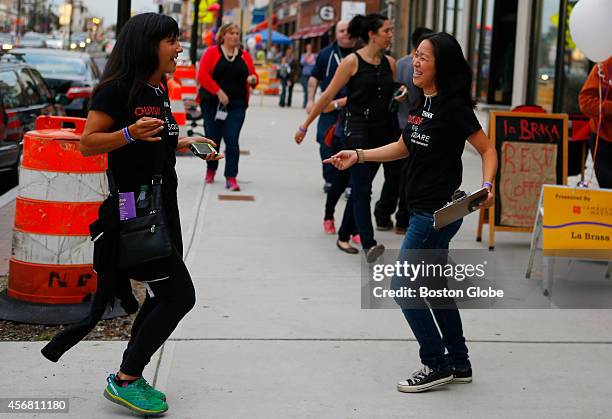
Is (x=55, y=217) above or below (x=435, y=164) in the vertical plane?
below

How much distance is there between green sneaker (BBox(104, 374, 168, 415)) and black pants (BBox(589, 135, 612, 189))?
166 inches

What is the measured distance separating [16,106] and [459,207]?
9.00 meters

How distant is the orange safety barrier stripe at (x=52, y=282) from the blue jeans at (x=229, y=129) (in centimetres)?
535

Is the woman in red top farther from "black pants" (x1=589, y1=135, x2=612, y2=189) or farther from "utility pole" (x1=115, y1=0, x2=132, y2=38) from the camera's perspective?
"black pants" (x1=589, y1=135, x2=612, y2=189)

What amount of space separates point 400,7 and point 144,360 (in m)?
27.0

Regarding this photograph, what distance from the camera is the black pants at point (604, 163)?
24.6 ft

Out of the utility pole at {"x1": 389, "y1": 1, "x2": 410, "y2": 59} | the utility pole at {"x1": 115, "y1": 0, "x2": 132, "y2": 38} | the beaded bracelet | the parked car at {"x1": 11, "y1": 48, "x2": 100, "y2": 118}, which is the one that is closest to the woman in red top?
the utility pole at {"x1": 115, "y1": 0, "x2": 132, "y2": 38}

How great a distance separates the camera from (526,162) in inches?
342

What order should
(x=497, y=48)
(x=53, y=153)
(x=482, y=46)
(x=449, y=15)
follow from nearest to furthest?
(x=53, y=153)
(x=497, y=48)
(x=482, y=46)
(x=449, y=15)

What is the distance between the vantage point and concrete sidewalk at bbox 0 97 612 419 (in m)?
4.79

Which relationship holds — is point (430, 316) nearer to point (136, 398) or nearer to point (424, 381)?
point (424, 381)

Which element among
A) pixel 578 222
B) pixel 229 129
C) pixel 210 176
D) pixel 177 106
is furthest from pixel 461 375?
pixel 177 106

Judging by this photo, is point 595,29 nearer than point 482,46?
Yes

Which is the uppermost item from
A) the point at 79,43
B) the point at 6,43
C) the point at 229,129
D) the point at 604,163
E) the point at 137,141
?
the point at 79,43
